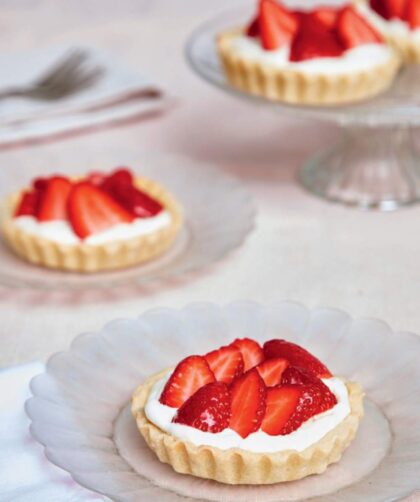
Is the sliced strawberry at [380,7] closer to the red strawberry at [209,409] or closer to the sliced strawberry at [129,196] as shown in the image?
the sliced strawberry at [129,196]

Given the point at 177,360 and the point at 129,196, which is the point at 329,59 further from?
the point at 177,360

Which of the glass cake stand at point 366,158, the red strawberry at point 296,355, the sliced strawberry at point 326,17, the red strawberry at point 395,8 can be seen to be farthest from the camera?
the red strawberry at point 395,8

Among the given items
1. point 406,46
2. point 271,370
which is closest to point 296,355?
point 271,370

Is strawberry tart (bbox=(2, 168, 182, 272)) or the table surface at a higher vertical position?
strawberry tart (bbox=(2, 168, 182, 272))

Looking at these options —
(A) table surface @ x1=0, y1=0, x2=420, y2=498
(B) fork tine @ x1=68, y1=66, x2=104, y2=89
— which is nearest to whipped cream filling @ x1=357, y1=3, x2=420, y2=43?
(A) table surface @ x1=0, y1=0, x2=420, y2=498

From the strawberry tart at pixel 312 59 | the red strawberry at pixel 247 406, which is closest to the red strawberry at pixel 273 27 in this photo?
the strawberry tart at pixel 312 59

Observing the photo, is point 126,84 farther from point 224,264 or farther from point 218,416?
point 218,416

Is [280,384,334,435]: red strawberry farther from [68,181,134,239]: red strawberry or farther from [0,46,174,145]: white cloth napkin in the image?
[0,46,174,145]: white cloth napkin
